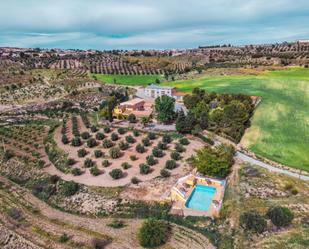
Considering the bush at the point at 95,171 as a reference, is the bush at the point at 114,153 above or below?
above

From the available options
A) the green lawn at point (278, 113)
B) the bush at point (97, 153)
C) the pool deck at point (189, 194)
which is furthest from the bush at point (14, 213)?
the green lawn at point (278, 113)

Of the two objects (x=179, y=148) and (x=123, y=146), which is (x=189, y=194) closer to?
(x=179, y=148)

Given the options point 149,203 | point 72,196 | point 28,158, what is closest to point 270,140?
point 149,203

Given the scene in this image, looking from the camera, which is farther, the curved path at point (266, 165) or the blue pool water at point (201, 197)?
the curved path at point (266, 165)

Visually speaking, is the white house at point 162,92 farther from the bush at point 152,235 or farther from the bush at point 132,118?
the bush at point 152,235

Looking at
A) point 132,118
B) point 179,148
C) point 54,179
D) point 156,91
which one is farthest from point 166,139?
point 156,91
